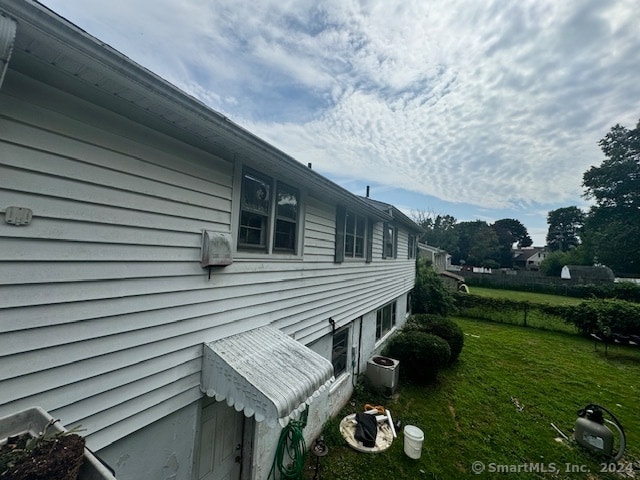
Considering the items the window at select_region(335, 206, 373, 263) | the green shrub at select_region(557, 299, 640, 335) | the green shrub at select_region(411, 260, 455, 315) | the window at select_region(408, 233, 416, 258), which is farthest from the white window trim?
the green shrub at select_region(557, 299, 640, 335)

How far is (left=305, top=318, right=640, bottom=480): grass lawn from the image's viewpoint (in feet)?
16.8

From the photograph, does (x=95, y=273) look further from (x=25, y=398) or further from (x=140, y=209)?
(x=25, y=398)

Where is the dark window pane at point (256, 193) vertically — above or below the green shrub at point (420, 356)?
above

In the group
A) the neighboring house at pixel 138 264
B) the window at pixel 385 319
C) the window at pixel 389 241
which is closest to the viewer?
the neighboring house at pixel 138 264

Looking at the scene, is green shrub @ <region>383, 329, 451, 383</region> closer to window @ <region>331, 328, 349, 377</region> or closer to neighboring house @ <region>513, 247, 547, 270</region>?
window @ <region>331, 328, 349, 377</region>

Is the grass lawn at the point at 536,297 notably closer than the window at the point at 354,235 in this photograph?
No

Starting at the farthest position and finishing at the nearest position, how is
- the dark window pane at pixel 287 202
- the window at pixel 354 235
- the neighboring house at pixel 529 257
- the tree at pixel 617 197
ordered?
1. the neighboring house at pixel 529 257
2. the tree at pixel 617 197
3. the window at pixel 354 235
4. the dark window pane at pixel 287 202

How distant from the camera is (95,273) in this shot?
2.04m

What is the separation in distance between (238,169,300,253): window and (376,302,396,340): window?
20.5 feet

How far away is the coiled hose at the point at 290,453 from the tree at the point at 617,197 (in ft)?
138

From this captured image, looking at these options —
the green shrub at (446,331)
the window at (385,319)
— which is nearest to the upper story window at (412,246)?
the window at (385,319)

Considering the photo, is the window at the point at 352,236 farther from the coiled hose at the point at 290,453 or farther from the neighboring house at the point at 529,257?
the neighboring house at the point at 529,257

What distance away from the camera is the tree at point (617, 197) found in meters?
29.6

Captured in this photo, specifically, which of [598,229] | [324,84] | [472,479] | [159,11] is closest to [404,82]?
[324,84]
